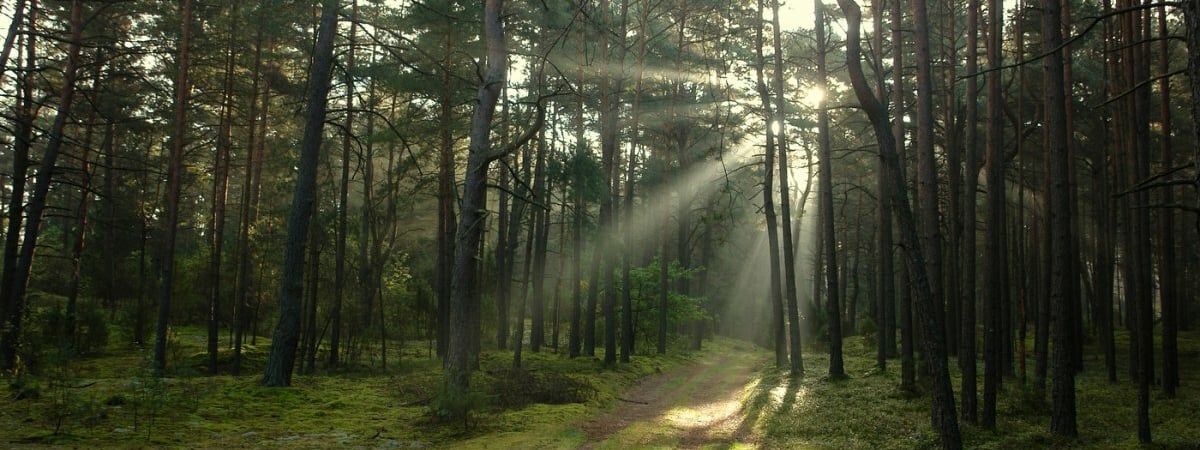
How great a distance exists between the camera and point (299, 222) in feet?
44.6

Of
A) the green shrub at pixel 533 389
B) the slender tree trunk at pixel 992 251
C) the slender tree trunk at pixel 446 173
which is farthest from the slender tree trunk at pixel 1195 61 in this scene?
the slender tree trunk at pixel 446 173

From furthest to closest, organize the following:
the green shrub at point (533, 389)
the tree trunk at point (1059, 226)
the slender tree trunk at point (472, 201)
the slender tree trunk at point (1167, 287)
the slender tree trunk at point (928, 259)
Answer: the slender tree trunk at point (1167, 287), the green shrub at point (533, 389), the slender tree trunk at point (472, 201), the tree trunk at point (1059, 226), the slender tree trunk at point (928, 259)

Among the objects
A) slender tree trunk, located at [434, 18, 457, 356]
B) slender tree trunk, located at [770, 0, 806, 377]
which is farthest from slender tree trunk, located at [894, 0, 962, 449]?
slender tree trunk, located at [434, 18, 457, 356]

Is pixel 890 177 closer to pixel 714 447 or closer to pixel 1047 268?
pixel 714 447

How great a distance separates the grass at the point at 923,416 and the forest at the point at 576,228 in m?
0.11

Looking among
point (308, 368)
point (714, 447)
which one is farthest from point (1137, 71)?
point (308, 368)

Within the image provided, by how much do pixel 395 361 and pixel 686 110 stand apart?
49.8ft

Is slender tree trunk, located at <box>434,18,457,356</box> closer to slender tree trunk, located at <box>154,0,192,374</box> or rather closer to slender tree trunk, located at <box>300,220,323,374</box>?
slender tree trunk, located at <box>300,220,323,374</box>

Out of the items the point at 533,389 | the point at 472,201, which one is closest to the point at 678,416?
the point at 533,389

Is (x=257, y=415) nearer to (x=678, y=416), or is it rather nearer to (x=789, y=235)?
(x=678, y=416)

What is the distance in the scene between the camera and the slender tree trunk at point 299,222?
1319cm

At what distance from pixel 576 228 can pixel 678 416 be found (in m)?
10.3

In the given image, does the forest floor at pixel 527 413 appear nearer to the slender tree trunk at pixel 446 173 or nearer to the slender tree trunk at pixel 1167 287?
the slender tree trunk at pixel 1167 287

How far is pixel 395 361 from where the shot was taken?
21.7m
